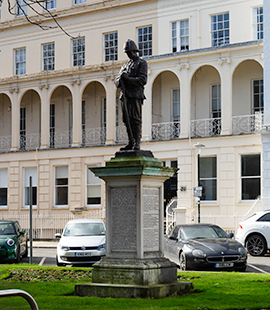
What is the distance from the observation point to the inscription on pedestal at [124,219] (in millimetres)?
10227

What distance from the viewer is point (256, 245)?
20594mm

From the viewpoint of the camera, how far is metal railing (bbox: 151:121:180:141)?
2999 centimetres

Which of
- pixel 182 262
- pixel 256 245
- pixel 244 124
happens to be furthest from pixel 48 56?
pixel 182 262

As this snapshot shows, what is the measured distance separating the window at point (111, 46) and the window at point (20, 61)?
613 centimetres

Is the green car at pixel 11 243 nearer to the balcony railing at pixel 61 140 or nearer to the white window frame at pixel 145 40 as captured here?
the balcony railing at pixel 61 140

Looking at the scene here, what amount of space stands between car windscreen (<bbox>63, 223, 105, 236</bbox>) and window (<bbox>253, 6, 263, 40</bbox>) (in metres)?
14.0

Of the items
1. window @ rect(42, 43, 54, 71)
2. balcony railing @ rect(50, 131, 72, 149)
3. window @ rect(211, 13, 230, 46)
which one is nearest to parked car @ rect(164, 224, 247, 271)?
window @ rect(211, 13, 230, 46)

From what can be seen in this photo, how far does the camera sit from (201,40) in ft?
Answer: 98.9

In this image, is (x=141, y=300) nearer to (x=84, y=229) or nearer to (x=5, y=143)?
(x=84, y=229)

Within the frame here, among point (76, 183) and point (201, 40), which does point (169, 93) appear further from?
point (76, 183)

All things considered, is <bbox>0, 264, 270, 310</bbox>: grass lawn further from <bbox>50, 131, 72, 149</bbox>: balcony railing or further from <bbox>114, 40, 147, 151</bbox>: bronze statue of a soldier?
<bbox>50, 131, 72, 149</bbox>: balcony railing

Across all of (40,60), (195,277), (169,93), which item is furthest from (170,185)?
(195,277)

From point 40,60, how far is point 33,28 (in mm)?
2097

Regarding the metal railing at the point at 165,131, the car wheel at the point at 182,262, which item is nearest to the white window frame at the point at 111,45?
the metal railing at the point at 165,131
